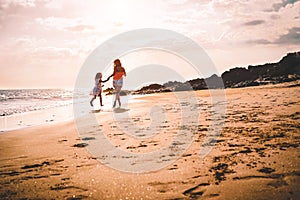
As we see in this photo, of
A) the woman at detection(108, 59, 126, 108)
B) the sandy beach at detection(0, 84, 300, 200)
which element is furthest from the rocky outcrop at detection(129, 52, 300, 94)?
the sandy beach at detection(0, 84, 300, 200)

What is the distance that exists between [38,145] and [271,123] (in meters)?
5.87

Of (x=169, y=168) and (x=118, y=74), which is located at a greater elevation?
(x=118, y=74)

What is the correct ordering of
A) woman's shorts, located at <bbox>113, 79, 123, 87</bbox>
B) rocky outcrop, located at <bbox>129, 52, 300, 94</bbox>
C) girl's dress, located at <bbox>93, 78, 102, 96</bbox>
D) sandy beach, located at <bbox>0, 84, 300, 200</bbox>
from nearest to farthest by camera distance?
1. sandy beach, located at <bbox>0, 84, 300, 200</bbox>
2. woman's shorts, located at <bbox>113, 79, 123, 87</bbox>
3. girl's dress, located at <bbox>93, 78, 102, 96</bbox>
4. rocky outcrop, located at <bbox>129, 52, 300, 94</bbox>

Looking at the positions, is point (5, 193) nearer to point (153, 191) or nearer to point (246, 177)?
point (153, 191)

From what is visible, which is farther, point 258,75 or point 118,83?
point 258,75

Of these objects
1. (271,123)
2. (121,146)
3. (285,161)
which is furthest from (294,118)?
(121,146)

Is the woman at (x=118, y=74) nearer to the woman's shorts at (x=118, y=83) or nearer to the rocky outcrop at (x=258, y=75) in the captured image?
the woman's shorts at (x=118, y=83)

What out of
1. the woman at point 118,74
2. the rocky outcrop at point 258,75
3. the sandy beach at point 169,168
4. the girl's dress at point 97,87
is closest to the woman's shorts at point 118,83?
the woman at point 118,74

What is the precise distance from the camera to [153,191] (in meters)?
3.05

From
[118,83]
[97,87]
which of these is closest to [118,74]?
[118,83]

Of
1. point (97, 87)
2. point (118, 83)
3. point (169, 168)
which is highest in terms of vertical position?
point (118, 83)

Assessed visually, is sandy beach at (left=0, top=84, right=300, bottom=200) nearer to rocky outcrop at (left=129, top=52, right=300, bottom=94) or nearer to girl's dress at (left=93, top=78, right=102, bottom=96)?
girl's dress at (left=93, top=78, right=102, bottom=96)

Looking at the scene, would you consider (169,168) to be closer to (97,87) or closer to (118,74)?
(118,74)

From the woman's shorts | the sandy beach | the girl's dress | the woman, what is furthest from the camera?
the girl's dress
